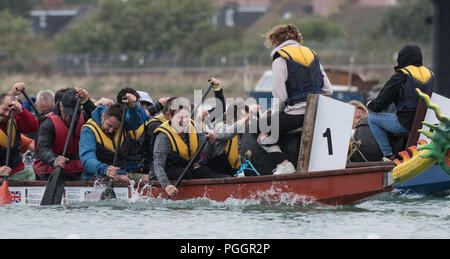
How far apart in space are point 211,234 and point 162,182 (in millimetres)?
1225

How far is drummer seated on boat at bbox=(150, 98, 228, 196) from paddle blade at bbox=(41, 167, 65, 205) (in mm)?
1032

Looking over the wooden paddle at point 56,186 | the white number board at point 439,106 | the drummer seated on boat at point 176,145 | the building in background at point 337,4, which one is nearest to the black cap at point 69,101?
the wooden paddle at point 56,186

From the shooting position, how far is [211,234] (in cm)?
905

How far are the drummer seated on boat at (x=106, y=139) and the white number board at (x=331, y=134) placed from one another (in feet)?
7.04

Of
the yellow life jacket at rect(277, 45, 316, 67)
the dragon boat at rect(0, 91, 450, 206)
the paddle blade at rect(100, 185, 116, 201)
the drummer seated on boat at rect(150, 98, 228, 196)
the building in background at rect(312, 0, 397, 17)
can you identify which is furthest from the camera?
the building in background at rect(312, 0, 397, 17)

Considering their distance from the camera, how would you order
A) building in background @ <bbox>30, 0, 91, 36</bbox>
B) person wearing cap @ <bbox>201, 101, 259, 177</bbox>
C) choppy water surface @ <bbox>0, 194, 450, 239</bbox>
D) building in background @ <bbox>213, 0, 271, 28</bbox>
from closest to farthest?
choppy water surface @ <bbox>0, 194, 450, 239</bbox>, person wearing cap @ <bbox>201, 101, 259, 177</bbox>, building in background @ <bbox>30, 0, 91, 36</bbox>, building in background @ <bbox>213, 0, 271, 28</bbox>

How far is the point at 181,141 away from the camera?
33.7 ft

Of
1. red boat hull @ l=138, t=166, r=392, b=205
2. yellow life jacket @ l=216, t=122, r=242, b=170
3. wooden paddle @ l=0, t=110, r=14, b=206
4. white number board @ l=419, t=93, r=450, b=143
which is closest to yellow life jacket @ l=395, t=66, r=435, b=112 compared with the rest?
white number board @ l=419, t=93, r=450, b=143

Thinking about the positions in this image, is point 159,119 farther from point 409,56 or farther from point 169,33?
point 169,33

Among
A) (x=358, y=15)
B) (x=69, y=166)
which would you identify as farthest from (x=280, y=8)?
(x=69, y=166)

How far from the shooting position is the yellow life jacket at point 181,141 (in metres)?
10.1

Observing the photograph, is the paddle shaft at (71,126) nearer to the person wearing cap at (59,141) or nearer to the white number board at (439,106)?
the person wearing cap at (59,141)

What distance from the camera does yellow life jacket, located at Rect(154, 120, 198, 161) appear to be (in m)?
10.1

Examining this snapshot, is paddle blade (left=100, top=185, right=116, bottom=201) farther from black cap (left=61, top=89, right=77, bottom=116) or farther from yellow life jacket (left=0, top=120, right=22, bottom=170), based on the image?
yellow life jacket (left=0, top=120, right=22, bottom=170)
